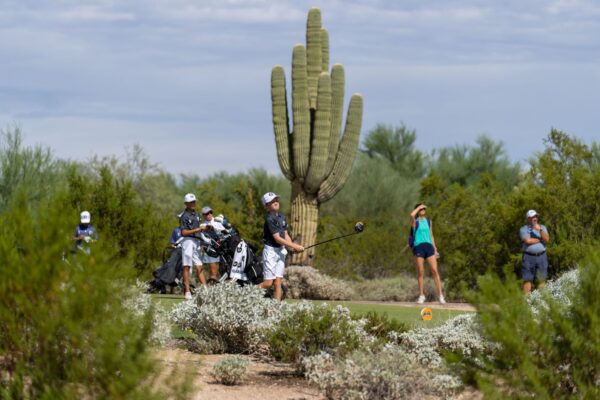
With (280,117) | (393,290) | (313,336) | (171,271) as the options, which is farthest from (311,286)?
(313,336)

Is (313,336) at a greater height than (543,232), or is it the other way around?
(543,232)

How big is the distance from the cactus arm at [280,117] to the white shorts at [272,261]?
43.4ft

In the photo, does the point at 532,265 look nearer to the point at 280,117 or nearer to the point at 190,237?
the point at 190,237

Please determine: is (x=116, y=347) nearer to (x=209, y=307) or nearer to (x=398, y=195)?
(x=209, y=307)

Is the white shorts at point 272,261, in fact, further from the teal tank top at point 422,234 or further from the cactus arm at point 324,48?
the cactus arm at point 324,48

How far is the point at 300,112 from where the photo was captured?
27.9m

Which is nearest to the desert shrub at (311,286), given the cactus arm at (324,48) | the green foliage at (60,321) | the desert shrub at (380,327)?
the cactus arm at (324,48)

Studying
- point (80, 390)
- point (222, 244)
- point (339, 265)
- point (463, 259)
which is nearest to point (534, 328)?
point (80, 390)

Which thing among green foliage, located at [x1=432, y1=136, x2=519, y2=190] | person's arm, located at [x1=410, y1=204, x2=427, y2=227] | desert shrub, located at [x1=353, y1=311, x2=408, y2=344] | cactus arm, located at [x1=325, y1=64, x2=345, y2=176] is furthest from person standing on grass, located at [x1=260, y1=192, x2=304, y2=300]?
green foliage, located at [x1=432, y1=136, x2=519, y2=190]

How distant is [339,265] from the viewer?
29250mm

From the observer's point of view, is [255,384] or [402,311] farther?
[402,311]

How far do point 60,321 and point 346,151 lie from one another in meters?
22.2

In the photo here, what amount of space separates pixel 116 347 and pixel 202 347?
499 cm

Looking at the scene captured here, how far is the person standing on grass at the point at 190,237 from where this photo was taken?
18.5 m
